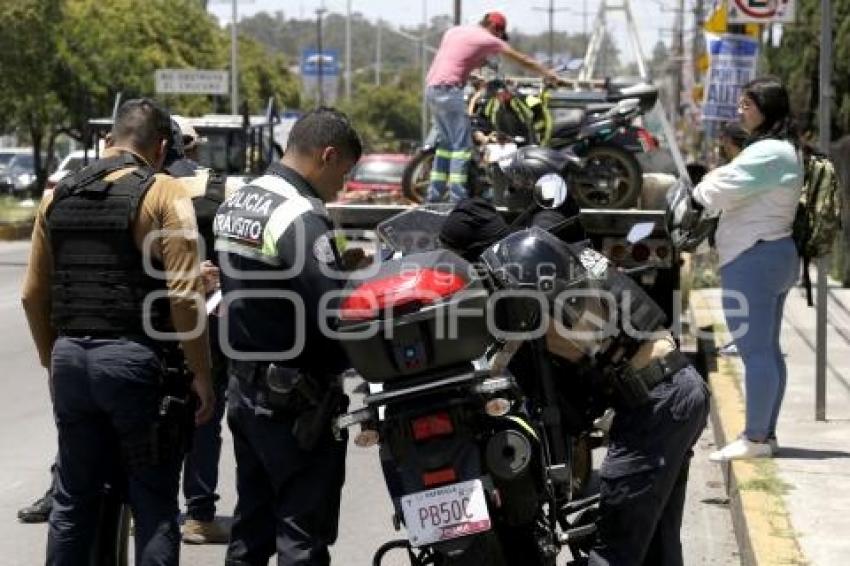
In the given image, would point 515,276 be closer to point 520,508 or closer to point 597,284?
point 597,284

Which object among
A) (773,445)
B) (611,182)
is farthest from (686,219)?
(611,182)

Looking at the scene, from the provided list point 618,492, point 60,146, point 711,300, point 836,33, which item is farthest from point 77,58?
point 618,492

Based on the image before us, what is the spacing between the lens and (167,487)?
222 inches

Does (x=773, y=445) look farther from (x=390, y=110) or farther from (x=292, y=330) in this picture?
(x=390, y=110)

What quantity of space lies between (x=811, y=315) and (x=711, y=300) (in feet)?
6.33

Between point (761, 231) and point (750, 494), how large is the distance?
142cm

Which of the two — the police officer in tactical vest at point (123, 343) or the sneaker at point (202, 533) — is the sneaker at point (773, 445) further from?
the police officer in tactical vest at point (123, 343)

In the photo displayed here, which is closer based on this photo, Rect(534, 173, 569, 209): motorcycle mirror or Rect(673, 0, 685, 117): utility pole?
Rect(534, 173, 569, 209): motorcycle mirror

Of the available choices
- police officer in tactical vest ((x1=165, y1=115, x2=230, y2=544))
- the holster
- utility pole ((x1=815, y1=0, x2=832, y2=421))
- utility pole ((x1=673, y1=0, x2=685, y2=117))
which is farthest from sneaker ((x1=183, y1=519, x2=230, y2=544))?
utility pole ((x1=673, y1=0, x2=685, y2=117))

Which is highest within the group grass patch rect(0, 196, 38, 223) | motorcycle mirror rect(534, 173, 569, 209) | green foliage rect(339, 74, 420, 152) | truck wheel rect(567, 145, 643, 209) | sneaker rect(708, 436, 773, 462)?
motorcycle mirror rect(534, 173, 569, 209)

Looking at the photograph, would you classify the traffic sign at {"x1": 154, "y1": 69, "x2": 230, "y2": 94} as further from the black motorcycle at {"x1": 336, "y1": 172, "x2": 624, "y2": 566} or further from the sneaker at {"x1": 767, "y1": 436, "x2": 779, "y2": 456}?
the black motorcycle at {"x1": 336, "y1": 172, "x2": 624, "y2": 566}

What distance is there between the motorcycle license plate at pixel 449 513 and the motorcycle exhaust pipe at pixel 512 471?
0.34ft

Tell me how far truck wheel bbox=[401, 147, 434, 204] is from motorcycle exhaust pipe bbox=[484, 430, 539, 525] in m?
8.82

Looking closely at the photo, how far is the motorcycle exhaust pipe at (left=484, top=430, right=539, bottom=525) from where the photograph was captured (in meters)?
5.00
